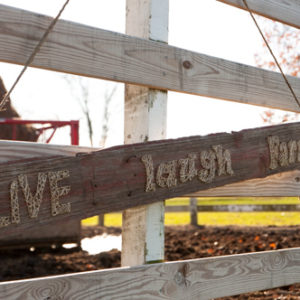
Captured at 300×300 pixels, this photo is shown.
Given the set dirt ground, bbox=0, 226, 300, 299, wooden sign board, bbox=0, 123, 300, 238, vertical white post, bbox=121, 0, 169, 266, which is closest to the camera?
wooden sign board, bbox=0, 123, 300, 238

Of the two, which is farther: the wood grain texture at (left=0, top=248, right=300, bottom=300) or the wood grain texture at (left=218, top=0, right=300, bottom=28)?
the wood grain texture at (left=218, top=0, right=300, bottom=28)

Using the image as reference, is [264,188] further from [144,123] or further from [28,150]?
[28,150]

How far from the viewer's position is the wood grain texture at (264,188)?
2.42 metres

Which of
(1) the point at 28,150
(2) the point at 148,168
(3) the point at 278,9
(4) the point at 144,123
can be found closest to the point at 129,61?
(4) the point at 144,123

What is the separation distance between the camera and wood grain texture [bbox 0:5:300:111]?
5.75ft

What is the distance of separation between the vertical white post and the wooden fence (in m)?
0.07

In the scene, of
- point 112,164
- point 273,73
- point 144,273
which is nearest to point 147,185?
point 112,164

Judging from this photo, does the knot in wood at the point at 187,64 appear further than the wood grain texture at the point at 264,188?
No

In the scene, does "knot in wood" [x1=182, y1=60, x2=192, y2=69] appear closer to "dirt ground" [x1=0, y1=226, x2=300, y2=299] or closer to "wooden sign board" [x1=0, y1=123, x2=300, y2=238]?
"wooden sign board" [x1=0, y1=123, x2=300, y2=238]

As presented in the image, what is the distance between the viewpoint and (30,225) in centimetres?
168

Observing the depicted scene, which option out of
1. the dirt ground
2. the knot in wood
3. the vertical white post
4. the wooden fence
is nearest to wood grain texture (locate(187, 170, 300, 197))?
the wooden fence

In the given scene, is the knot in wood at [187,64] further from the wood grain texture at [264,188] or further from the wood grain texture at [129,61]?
the wood grain texture at [264,188]

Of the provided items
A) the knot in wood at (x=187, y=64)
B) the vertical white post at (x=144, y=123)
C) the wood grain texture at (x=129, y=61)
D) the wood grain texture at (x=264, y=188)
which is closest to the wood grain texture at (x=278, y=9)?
the wood grain texture at (x=129, y=61)

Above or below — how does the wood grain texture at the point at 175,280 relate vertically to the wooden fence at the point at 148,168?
below
